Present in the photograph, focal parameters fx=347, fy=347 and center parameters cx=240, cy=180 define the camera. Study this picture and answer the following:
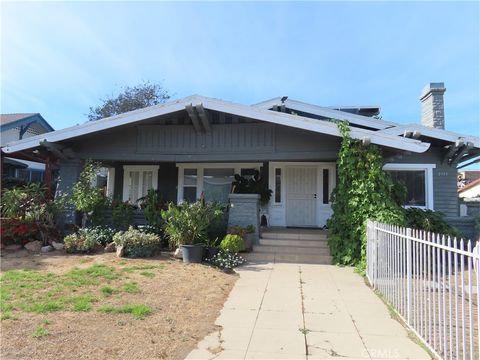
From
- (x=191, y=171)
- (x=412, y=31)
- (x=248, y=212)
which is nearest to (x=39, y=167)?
(x=191, y=171)

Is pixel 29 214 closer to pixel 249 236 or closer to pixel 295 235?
pixel 249 236

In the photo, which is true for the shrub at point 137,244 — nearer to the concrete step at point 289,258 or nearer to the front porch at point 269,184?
the concrete step at point 289,258

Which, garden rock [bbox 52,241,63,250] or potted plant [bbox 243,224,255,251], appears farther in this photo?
garden rock [bbox 52,241,63,250]

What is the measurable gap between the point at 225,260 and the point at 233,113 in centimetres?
363

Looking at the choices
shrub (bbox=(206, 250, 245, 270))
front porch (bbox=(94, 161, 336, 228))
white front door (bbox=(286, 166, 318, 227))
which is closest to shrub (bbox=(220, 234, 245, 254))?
shrub (bbox=(206, 250, 245, 270))

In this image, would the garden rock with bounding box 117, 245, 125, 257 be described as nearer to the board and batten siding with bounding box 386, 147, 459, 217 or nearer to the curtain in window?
the curtain in window

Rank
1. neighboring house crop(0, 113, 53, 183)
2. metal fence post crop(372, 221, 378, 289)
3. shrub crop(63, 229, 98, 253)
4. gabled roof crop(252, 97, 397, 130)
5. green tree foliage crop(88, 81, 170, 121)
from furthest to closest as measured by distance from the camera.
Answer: green tree foliage crop(88, 81, 170, 121) < neighboring house crop(0, 113, 53, 183) < gabled roof crop(252, 97, 397, 130) < shrub crop(63, 229, 98, 253) < metal fence post crop(372, 221, 378, 289)

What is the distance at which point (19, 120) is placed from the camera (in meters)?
18.4

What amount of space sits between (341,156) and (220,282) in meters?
4.16

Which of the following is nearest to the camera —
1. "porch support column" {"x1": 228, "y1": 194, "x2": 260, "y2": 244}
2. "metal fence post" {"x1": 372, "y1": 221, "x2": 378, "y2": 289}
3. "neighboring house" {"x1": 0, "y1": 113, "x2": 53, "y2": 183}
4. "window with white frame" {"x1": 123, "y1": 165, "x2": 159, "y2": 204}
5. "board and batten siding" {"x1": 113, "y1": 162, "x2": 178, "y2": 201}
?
"metal fence post" {"x1": 372, "y1": 221, "x2": 378, "y2": 289}

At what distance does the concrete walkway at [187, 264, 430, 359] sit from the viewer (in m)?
3.60

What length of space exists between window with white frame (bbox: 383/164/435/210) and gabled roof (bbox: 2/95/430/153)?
262 centimetres

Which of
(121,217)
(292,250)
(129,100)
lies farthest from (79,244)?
(129,100)

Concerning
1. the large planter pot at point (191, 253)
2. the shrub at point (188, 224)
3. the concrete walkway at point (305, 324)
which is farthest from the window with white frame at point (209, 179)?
the concrete walkway at point (305, 324)
